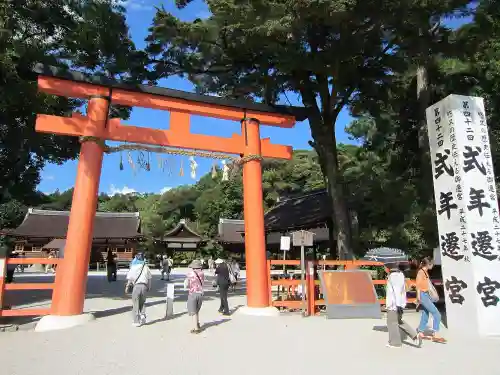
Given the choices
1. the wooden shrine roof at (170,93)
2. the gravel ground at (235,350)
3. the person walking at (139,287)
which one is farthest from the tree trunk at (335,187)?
the person walking at (139,287)

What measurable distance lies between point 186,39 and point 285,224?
7.10 m

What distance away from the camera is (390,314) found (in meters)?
5.85

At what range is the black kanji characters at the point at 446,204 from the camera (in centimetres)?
735

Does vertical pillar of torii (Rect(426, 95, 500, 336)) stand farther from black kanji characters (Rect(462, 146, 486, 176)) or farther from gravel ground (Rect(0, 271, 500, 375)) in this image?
gravel ground (Rect(0, 271, 500, 375))

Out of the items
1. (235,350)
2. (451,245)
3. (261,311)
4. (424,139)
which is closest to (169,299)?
(261,311)

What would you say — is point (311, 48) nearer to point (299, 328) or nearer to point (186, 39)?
point (186, 39)

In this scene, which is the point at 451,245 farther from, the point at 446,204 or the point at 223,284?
the point at 223,284

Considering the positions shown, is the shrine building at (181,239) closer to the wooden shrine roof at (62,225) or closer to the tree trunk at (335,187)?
the wooden shrine roof at (62,225)

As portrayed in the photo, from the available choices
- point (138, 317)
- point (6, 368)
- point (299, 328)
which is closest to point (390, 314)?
point (299, 328)

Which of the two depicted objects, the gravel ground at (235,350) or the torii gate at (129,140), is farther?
the torii gate at (129,140)

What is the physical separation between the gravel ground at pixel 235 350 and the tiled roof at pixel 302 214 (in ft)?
17.1

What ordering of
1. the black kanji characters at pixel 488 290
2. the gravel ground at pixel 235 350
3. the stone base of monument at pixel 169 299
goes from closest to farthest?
the gravel ground at pixel 235 350 < the black kanji characters at pixel 488 290 < the stone base of monument at pixel 169 299

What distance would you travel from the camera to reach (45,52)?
10242 millimetres

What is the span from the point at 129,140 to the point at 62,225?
19957 mm
